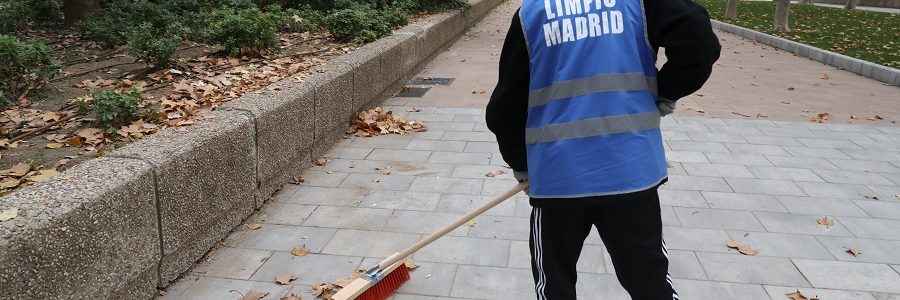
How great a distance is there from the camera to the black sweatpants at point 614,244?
2145mm

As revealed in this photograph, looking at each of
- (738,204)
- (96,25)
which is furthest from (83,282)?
(96,25)

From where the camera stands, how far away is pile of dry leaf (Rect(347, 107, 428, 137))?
6312mm

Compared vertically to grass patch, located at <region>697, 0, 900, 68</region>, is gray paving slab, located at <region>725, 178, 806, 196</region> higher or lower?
higher

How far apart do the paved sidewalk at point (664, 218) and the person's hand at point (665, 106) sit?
1.33m

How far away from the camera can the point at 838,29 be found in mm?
16094

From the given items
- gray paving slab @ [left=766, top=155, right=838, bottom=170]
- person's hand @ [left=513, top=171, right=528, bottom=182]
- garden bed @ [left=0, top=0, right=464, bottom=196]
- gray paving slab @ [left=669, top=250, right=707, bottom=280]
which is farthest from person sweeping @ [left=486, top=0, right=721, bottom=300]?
gray paving slab @ [left=766, top=155, right=838, bottom=170]

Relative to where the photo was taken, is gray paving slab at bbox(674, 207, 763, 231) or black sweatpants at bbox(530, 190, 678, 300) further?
gray paving slab at bbox(674, 207, 763, 231)

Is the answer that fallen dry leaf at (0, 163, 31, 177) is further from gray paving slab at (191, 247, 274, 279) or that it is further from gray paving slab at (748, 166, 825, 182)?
gray paving slab at (748, 166, 825, 182)

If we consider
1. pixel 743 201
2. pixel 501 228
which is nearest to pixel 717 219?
pixel 743 201

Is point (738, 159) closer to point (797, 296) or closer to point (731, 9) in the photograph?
point (797, 296)

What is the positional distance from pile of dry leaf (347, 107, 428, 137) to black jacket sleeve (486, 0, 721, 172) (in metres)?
3.99

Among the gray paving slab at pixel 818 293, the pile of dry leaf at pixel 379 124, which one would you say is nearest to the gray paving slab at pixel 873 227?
the gray paving slab at pixel 818 293

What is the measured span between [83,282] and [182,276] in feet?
2.81

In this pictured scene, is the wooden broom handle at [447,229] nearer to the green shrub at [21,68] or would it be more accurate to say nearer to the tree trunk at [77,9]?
the green shrub at [21,68]
